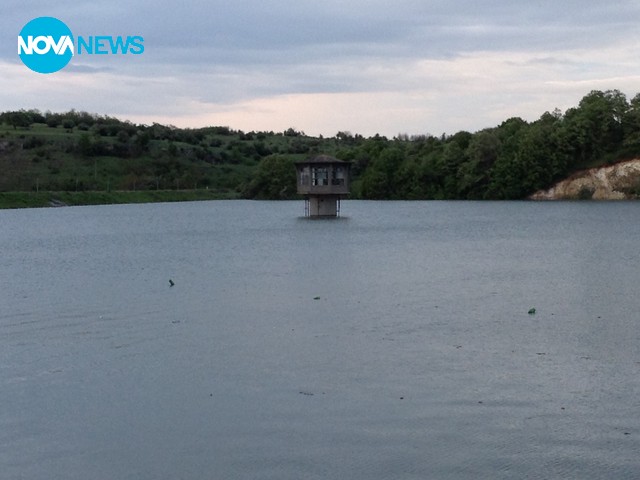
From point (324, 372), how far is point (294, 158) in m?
144

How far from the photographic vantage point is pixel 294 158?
161 metres

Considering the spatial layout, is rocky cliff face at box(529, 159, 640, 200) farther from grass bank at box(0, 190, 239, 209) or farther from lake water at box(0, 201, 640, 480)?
lake water at box(0, 201, 640, 480)

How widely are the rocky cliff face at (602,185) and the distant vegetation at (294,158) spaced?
4.11ft

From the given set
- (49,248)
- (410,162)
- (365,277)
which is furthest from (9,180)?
(365,277)

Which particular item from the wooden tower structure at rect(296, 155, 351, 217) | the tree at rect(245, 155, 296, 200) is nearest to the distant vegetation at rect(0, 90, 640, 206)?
the tree at rect(245, 155, 296, 200)

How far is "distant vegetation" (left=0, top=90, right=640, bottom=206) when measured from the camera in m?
130

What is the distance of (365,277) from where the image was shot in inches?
1411

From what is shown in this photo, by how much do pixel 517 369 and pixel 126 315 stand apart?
12.5 meters

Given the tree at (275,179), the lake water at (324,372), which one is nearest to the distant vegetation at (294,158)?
the tree at (275,179)

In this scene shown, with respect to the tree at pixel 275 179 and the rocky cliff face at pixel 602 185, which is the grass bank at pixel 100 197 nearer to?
the tree at pixel 275 179

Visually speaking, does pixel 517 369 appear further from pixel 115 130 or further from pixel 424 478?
pixel 115 130

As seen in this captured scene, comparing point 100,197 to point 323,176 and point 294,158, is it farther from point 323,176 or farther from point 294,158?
point 323,176

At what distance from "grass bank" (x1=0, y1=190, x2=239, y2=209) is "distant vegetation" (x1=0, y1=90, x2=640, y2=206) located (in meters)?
0.24

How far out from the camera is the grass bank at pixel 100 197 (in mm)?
114562
